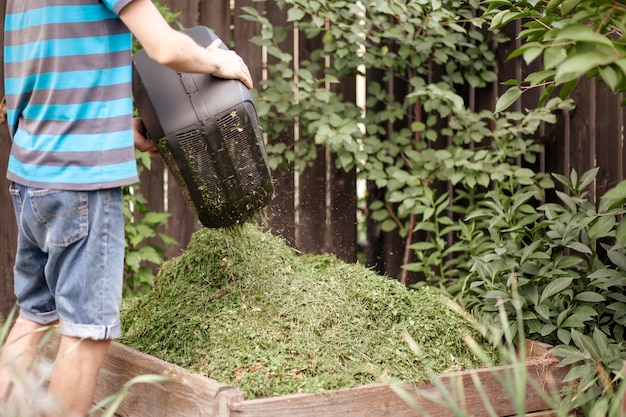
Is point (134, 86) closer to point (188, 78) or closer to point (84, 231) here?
point (188, 78)

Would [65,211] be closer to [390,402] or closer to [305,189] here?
[390,402]

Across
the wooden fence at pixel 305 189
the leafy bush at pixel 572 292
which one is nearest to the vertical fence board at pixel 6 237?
the wooden fence at pixel 305 189

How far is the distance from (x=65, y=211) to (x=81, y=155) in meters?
0.15

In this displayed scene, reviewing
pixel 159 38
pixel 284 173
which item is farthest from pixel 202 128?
pixel 284 173

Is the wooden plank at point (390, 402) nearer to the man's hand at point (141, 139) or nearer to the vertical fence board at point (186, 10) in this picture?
the man's hand at point (141, 139)

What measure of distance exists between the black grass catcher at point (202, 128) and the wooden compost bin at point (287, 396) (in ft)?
1.74

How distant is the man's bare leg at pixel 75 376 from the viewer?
202 cm

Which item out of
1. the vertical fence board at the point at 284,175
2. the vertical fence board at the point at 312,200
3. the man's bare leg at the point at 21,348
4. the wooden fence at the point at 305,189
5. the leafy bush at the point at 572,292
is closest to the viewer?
the man's bare leg at the point at 21,348

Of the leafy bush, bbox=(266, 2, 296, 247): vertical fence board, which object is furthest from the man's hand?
bbox=(266, 2, 296, 247): vertical fence board

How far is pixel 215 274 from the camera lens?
2695mm

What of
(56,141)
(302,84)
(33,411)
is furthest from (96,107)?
(302,84)

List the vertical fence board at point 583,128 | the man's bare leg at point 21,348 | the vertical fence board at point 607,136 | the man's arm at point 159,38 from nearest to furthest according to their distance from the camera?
the man's arm at point 159,38 < the man's bare leg at point 21,348 < the vertical fence board at point 607,136 < the vertical fence board at point 583,128

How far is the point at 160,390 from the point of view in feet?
7.25

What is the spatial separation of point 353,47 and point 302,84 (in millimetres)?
365
